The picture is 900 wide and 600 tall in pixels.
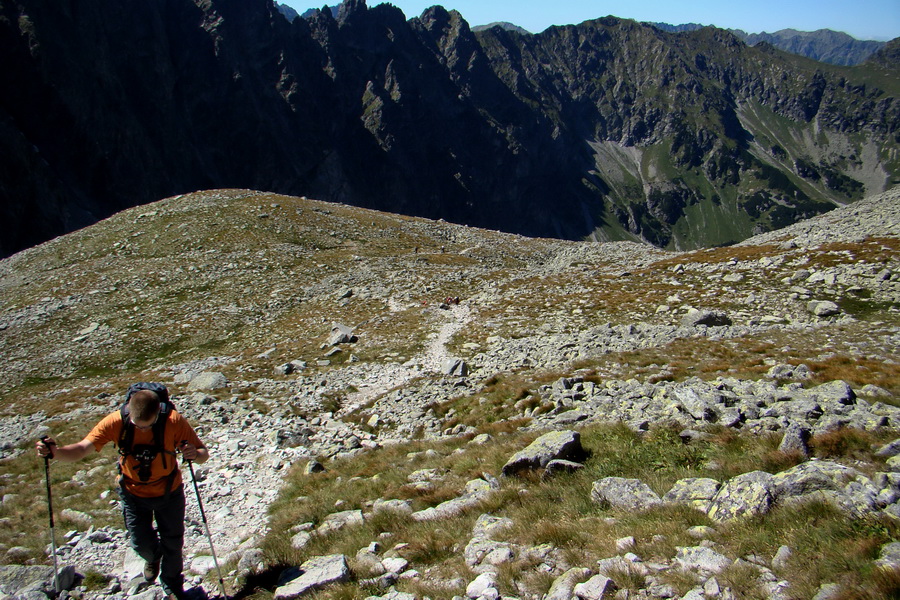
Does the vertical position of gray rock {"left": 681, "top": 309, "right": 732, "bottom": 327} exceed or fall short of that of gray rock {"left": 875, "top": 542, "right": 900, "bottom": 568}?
it falls short

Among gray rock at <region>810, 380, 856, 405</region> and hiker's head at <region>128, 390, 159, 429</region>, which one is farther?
gray rock at <region>810, 380, 856, 405</region>

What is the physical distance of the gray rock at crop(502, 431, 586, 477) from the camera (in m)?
9.37

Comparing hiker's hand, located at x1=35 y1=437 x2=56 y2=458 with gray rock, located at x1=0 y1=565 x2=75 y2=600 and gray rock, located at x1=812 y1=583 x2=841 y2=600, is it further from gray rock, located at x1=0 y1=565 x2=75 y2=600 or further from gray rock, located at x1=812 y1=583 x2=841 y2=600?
gray rock, located at x1=812 y1=583 x2=841 y2=600

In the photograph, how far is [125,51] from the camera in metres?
176

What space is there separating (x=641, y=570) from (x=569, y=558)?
97 cm

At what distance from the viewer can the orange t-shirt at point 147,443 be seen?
746 centimetres

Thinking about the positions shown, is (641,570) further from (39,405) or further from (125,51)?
(125,51)

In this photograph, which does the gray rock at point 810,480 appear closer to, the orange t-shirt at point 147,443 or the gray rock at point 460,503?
the gray rock at point 460,503

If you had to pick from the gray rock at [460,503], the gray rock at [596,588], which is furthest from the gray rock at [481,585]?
the gray rock at [460,503]

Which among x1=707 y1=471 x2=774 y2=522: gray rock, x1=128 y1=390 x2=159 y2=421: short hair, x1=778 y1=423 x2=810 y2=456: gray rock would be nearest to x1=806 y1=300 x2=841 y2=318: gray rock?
x1=778 y1=423 x2=810 y2=456: gray rock

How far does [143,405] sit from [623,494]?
304 inches

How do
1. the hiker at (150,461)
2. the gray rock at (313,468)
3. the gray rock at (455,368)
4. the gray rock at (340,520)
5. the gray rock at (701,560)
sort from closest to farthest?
1. the gray rock at (701,560)
2. the hiker at (150,461)
3. the gray rock at (340,520)
4. the gray rock at (313,468)
5. the gray rock at (455,368)

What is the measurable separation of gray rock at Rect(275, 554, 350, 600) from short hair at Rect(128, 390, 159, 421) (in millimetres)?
3304

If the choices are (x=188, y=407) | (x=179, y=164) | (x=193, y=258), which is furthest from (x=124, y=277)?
(x=179, y=164)
